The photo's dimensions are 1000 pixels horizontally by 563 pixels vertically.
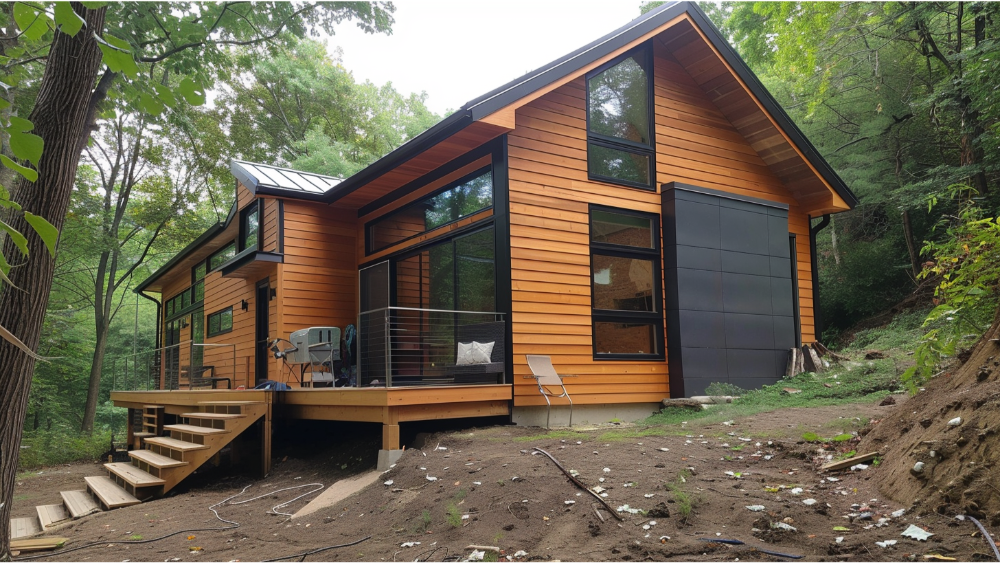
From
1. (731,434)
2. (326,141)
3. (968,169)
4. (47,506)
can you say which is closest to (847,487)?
(731,434)

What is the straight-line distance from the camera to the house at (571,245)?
785cm

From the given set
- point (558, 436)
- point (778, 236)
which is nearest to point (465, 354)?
point (558, 436)

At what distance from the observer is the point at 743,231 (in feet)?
32.0

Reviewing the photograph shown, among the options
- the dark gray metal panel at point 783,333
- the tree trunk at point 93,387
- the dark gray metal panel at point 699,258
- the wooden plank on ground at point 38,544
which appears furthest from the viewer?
the tree trunk at point 93,387

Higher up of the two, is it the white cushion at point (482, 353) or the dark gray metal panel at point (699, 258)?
the dark gray metal panel at point (699, 258)

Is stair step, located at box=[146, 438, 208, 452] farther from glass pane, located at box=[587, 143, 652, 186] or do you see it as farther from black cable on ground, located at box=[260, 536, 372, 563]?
glass pane, located at box=[587, 143, 652, 186]

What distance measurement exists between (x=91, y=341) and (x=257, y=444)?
19.9 metres

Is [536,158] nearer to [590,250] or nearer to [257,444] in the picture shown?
[590,250]

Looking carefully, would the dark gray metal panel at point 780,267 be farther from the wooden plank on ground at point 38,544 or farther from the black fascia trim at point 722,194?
the wooden plank on ground at point 38,544

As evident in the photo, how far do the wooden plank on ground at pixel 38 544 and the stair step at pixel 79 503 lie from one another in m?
1.62

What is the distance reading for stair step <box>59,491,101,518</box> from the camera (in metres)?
7.14

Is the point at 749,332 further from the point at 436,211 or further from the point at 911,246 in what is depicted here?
the point at 911,246

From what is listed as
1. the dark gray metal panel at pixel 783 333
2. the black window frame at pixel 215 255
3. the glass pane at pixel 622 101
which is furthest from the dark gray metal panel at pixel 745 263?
the black window frame at pixel 215 255

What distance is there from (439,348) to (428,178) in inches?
97.5
